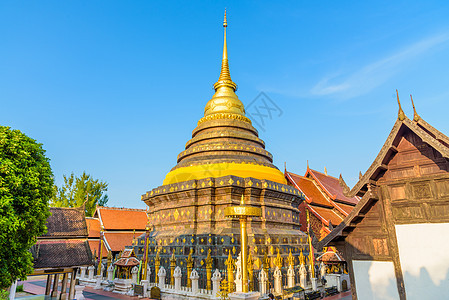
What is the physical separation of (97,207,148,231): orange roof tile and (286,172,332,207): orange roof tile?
16.5 meters

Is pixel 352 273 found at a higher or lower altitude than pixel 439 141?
lower

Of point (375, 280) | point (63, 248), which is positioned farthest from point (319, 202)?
point (63, 248)

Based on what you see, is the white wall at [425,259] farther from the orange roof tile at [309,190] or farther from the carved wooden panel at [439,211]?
A: the orange roof tile at [309,190]

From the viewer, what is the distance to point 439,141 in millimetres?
7262

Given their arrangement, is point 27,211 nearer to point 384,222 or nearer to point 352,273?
point 352,273

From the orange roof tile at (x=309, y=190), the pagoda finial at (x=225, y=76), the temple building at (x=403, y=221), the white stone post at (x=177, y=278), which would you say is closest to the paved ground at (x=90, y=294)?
the white stone post at (x=177, y=278)

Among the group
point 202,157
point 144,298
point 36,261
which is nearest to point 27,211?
point 36,261

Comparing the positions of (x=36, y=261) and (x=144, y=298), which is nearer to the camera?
(x=36, y=261)

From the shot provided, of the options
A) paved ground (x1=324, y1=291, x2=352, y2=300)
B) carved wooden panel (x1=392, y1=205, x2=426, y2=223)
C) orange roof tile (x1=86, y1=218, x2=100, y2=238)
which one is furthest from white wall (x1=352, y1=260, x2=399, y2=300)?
orange roof tile (x1=86, y1=218, x2=100, y2=238)

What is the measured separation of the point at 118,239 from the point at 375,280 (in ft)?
80.9

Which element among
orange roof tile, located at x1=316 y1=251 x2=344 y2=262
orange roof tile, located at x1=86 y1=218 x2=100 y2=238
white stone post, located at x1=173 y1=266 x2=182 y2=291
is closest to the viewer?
white stone post, located at x1=173 y1=266 x2=182 y2=291

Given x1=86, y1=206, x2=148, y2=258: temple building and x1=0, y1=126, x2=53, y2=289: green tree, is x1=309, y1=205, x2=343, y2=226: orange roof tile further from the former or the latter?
x1=0, y1=126, x2=53, y2=289: green tree

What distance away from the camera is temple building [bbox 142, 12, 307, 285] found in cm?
1562

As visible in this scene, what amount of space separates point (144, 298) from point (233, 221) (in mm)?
6137
